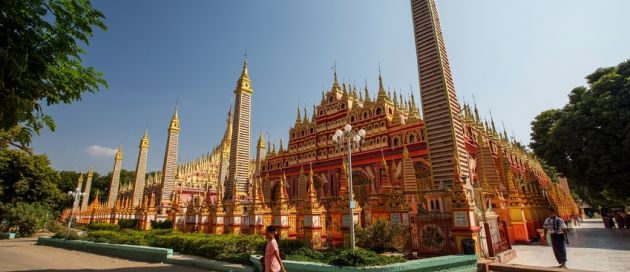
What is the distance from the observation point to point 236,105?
83.9 feet

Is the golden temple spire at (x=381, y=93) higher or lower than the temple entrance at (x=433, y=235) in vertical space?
higher

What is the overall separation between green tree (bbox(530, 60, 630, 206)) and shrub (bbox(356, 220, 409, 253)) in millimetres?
16950

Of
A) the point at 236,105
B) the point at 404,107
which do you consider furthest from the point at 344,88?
the point at 236,105

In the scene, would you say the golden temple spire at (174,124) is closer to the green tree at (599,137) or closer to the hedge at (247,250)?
the hedge at (247,250)

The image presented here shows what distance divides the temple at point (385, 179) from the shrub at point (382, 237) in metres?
0.98

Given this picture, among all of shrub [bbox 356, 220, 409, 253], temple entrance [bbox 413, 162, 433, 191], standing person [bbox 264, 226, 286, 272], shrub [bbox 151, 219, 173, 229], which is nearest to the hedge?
shrub [bbox 356, 220, 409, 253]

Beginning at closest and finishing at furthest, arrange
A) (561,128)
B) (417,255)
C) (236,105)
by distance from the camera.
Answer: (417,255) → (561,128) → (236,105)

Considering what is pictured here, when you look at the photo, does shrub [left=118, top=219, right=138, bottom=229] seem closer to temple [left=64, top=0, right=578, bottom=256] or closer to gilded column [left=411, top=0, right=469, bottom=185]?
temple [left=64, top=0, right=578, bottom=256]

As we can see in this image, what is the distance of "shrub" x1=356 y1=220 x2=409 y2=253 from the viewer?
10133 millimetres

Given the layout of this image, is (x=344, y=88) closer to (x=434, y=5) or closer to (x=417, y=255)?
(x=434, y=5)

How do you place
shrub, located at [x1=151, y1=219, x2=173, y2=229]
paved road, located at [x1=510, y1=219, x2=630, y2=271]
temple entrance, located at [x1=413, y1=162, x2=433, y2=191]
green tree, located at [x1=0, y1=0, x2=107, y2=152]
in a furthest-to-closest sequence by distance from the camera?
temple entrance, located at [x1=413, y1=162, x2=433, y2=191] < shrub, located at [x1=151, y1=219, x2=173, y2=229] < paved road, located at [x1=510, y1=219, x2=630, y2=271] < green tree, located at [x1=0, y1=0, x2=107, y2=152]

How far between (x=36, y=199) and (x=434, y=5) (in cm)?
4176

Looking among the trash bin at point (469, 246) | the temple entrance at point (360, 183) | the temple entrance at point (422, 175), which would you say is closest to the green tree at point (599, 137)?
the temple entrance at point (422, 175)

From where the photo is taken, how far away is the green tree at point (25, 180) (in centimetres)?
3103
